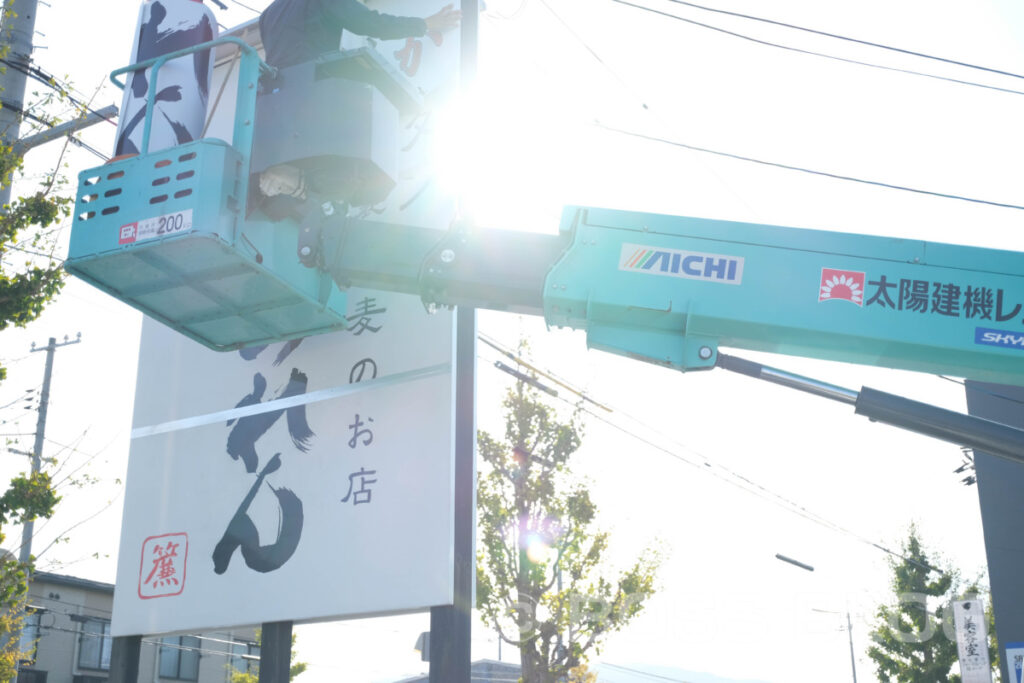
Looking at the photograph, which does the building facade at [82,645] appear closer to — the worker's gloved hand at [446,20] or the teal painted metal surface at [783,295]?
the worker's gloved hand at [446,20]

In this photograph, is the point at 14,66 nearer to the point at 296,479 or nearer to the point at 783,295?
the point at 296,479

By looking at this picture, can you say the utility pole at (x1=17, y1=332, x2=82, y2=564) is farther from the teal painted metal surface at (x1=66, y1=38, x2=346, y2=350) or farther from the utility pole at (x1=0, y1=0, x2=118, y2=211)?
the teal painted metal surface at (x1=66, y1=38, x2=346, y2=350)

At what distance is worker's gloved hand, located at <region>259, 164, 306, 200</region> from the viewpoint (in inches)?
252

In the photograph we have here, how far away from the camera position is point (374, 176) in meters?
6.50

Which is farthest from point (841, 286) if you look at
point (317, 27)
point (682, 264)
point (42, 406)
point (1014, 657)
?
point (42, 406)

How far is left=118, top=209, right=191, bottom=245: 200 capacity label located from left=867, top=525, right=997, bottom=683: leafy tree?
3506cm

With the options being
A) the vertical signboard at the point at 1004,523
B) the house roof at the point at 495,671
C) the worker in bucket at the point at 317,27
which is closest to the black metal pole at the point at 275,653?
the worker in bucket at the point at 317,27

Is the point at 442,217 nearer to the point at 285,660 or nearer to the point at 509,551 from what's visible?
the point at 285,660

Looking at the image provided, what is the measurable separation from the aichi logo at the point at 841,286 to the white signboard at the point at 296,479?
330cm

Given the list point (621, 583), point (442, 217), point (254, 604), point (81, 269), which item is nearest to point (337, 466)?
point (254, 604)

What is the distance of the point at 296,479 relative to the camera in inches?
337

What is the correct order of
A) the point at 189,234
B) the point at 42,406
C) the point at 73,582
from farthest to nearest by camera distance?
the point at 73,582, the point at 42,406, the point at 189,234

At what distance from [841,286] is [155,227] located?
401 centimetres

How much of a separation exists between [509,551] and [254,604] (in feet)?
51.8
